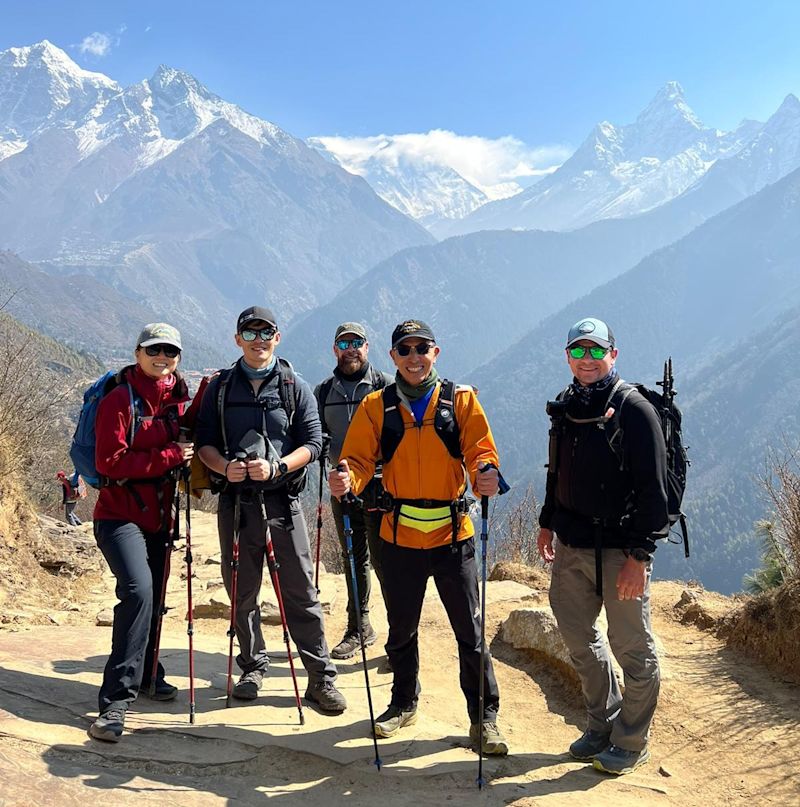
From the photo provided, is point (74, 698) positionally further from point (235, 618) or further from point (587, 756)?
point (587, 756)

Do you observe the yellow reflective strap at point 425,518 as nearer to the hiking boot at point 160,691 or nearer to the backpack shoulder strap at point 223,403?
the backpack shoulder strap at point 223,403

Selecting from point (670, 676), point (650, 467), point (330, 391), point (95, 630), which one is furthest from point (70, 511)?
point (650, 467)

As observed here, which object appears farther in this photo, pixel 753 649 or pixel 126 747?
pixel 753 649

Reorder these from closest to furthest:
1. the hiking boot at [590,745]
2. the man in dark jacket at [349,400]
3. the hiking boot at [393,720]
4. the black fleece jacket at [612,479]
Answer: the black fleece jacket at [612,479]
the hiking boot at [590,745]
the hiking boot at [393,720]
the man in dark jacket at [349,400]

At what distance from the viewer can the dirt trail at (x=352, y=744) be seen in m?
4.44

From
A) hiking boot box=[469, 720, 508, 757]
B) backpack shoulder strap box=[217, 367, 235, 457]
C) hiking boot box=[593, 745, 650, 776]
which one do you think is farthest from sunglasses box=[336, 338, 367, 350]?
hiking boot box=[593, 745, 650, 776]

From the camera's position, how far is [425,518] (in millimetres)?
Result: 4879

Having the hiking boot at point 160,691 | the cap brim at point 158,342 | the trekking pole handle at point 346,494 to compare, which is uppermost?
the cap brim at point 158,342

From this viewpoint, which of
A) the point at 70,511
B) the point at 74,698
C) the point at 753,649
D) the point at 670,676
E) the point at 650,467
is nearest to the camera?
the point at 650,467

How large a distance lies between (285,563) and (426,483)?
1.39 meters

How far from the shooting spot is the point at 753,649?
741 cm

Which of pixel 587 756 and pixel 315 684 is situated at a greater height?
pixel 315 684

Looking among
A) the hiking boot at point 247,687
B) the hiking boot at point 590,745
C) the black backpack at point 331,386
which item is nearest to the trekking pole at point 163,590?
the hiking boot at point 247,687

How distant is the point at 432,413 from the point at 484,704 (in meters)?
2.16
